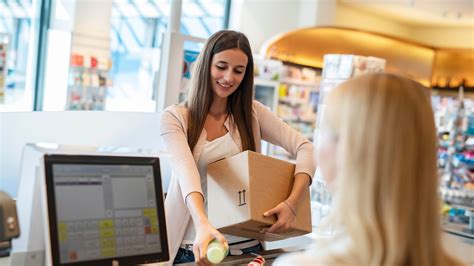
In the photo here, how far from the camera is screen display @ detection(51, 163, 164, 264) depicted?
4.02 feet

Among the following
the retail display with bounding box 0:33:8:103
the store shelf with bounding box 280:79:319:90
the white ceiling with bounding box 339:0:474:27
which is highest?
the white ceiling with bounding box 339:0:474:27

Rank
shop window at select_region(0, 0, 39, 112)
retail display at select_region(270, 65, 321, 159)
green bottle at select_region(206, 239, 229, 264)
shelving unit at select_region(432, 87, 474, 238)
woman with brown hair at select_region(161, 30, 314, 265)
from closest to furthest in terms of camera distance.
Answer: green bottle at select_region(206, 239, 229, 264)
woman with brown hair at select_region(161, 30, 314, 265)
shop window at select_region(0, 0, 39, 112)
shelving unit at select_region(432, 87, 474, 238)
retail display at select_region(270, 65, 321, 159)

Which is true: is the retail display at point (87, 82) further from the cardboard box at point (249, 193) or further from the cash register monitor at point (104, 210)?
the cash register monitor at point (104, 210)

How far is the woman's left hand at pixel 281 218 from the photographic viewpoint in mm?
1754

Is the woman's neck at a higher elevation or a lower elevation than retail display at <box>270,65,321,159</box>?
lower

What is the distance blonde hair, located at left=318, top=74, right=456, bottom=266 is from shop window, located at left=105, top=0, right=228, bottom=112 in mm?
8110

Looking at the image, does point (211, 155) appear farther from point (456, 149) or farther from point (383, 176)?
point (456, 149)

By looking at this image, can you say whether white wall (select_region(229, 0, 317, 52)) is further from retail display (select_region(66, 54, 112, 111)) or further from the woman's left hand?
the woman's left hand

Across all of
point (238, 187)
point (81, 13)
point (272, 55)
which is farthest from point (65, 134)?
point (272, 55)

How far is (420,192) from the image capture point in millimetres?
933

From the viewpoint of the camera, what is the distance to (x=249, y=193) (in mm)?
1723

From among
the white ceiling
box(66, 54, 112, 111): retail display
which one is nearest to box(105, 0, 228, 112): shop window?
box(66, 54, 112, 111): retail display

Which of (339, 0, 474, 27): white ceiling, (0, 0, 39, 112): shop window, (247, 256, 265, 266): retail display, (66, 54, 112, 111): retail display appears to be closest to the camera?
(247, 256, 265, 266): retail display

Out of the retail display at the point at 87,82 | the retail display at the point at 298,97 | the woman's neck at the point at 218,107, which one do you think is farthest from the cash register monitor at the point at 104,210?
the retail display at the point at 298,97
